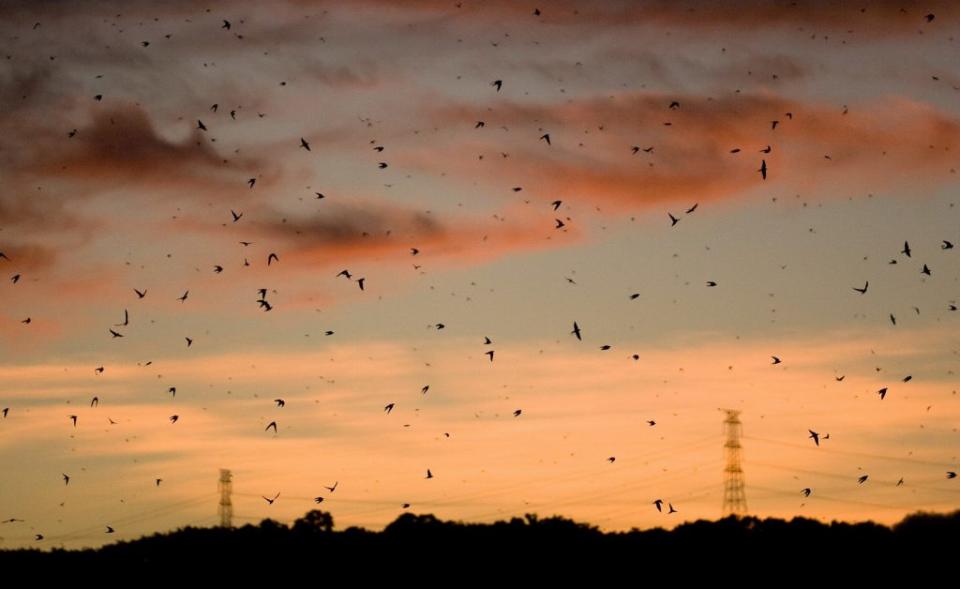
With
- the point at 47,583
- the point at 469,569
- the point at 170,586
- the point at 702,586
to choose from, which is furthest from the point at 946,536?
the point at 47,583

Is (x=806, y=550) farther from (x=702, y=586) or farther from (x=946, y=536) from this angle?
(x=946, y=536)

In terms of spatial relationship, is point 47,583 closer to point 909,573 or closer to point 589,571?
point 589,571

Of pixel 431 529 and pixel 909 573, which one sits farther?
pixel 431 529

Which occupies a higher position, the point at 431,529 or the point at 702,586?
the point at 431,529

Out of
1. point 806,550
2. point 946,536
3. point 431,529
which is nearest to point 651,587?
point 806,550

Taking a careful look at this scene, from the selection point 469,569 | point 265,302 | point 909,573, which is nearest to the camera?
point 265,302

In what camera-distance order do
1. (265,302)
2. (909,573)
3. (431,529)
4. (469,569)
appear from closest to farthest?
(265,302)
(909,573)
(469,569)
(431,529)
